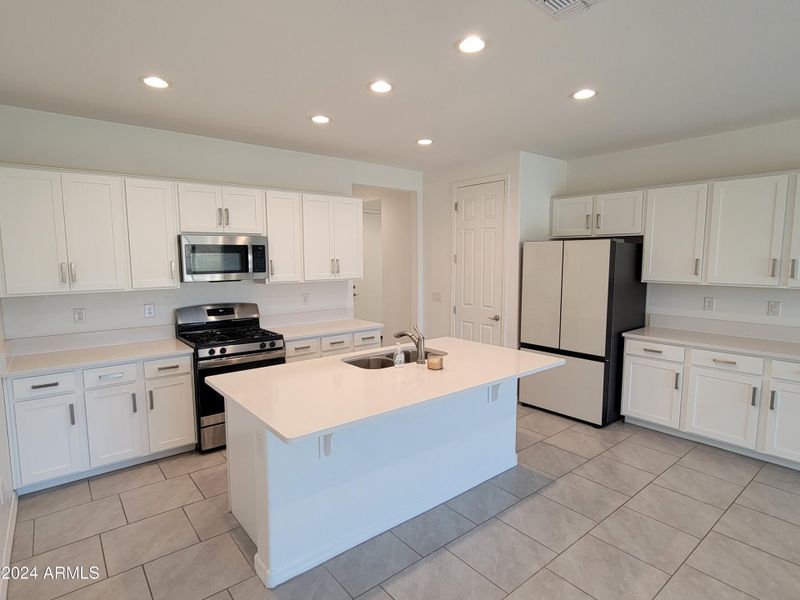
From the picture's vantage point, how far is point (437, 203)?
16.8 feet

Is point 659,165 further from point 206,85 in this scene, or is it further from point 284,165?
point 206,85

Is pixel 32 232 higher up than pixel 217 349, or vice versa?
pixel 32 232

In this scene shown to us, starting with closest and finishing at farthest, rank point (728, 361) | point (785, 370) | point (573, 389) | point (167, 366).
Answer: point (785, 370) → point (167, 366) → point (728, 361) → point (573, 389)

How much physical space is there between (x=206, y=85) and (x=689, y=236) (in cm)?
378

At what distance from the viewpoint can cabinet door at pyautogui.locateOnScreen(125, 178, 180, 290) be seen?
10.2 ft

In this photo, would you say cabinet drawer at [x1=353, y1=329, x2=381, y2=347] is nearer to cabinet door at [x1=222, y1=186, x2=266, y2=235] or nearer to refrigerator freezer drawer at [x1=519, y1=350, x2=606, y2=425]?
cabinet door at [x1=222, y1=186, x2=266, y2=235]

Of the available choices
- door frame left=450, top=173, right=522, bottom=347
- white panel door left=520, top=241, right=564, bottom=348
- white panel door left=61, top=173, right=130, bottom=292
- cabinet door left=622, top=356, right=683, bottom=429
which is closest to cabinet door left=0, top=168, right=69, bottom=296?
white panel door left=61, top=173, right=130, bottom=292

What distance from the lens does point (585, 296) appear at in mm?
3793

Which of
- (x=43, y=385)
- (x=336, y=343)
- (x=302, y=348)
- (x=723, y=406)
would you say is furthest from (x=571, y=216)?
(x=43, y=385)

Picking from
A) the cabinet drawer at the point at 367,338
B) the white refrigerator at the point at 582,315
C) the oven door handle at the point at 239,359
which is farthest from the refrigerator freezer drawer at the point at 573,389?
the oven door handle at the point at 239,359

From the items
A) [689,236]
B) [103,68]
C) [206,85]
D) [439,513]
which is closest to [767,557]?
[439,513]

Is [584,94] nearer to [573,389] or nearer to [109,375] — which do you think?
[573,389]

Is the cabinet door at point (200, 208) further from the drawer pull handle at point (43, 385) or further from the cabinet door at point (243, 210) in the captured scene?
the drawer pull handle at point (43, 385)

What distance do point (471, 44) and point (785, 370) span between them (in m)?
3.07
